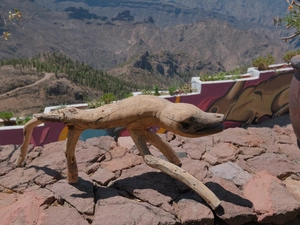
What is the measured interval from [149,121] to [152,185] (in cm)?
98

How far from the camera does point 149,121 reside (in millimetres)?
3943

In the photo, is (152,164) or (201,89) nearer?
(152,164)

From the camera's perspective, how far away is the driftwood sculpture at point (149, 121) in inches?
144

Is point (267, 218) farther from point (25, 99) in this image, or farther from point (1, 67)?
point (1, 67)

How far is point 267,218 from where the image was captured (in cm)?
384

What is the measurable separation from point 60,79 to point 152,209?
3761 cm

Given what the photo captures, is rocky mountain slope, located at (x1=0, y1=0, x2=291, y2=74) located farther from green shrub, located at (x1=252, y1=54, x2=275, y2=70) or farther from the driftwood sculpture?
the driftwood sculpture

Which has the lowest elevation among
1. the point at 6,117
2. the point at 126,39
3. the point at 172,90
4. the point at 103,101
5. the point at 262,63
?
the point at 126,39

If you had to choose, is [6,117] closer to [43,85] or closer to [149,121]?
[149,121]

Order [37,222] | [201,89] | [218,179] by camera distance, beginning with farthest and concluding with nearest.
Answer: [201,89] < [218,179] < [37,222]

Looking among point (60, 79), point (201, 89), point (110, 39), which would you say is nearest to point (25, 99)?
point (60, 79)

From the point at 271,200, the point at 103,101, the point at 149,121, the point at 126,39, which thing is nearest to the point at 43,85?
the point at 103,101

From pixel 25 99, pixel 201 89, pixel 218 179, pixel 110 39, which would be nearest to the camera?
pixel 218 179

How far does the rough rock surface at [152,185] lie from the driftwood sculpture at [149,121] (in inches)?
14.1
